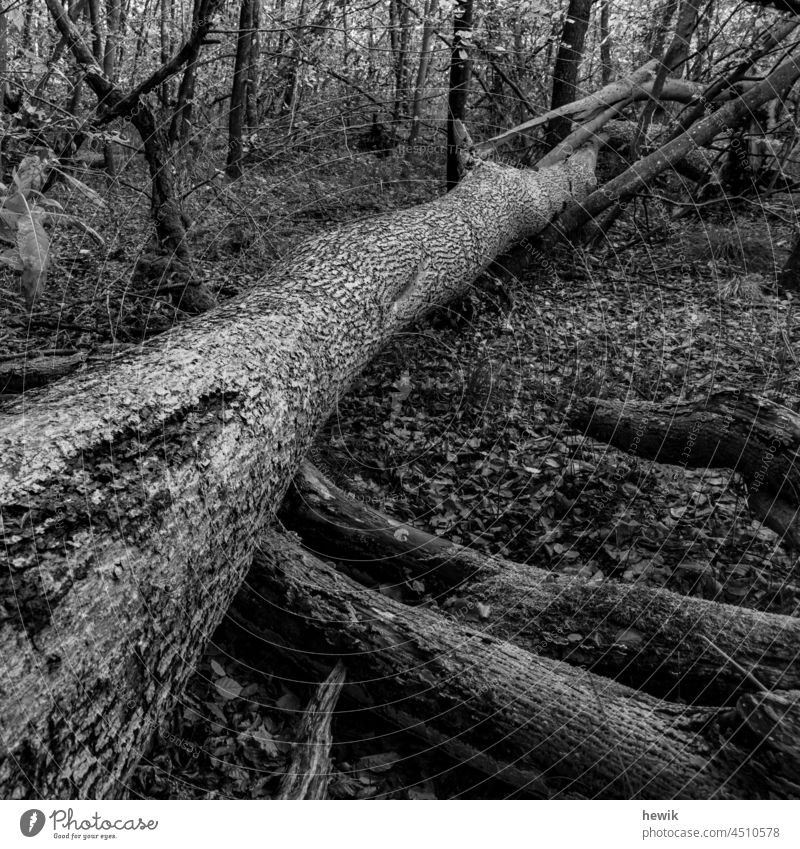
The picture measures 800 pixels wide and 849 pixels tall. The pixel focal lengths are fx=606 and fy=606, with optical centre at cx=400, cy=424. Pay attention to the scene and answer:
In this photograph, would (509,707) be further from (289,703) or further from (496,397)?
(496,397)

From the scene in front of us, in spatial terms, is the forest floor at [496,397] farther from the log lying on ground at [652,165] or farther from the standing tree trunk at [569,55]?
the standing tree trunk at [569,55]

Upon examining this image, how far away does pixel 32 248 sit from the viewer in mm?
3182

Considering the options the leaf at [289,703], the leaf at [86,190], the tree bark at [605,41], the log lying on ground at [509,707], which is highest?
the tree bark at [605,41]

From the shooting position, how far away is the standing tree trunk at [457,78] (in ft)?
21.8

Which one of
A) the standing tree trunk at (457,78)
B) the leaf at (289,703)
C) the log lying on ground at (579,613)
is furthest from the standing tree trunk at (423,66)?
the leaf at (289,703)

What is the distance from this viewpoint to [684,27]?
307 inches

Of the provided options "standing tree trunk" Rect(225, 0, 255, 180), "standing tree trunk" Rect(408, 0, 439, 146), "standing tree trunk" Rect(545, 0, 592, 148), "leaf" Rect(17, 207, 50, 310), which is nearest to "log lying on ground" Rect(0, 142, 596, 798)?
"leaf" Rect(17, 207, 50, 310)

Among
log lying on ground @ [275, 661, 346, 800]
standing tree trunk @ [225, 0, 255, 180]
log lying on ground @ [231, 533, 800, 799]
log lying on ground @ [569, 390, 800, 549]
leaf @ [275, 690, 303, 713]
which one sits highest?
standing tree trunk @ [225, 0, 255, 180]

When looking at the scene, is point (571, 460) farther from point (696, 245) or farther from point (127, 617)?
point (696, 245)

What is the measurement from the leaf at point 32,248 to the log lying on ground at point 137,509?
81cm

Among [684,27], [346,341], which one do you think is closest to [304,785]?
[346,341]

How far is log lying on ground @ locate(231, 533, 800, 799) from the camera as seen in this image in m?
2.13

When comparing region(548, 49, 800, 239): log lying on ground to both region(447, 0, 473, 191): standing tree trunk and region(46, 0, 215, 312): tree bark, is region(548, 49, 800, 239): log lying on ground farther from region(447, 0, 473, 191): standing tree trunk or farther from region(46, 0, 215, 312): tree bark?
region(46, 0, 215, 312): tree bark

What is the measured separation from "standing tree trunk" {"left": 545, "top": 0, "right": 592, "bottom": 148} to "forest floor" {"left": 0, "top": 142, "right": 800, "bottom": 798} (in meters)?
1.90
